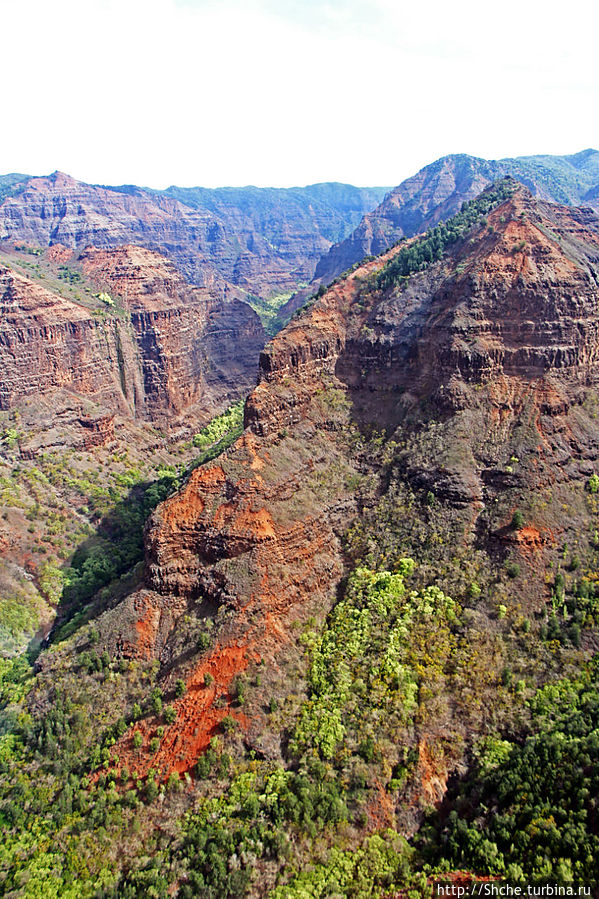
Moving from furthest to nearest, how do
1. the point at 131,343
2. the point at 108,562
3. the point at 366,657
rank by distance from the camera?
the point at 131,343
the point at 108,562
the point at 366,657

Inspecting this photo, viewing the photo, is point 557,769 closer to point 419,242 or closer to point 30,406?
point 419,242

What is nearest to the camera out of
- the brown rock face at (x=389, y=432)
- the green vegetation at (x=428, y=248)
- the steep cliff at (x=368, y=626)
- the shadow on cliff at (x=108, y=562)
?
the steep cliff at (x=368, y=626)

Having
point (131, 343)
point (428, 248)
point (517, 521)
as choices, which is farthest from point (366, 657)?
point (131, 343)

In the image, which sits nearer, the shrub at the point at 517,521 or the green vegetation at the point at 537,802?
the green vegetation at the point at 537,802

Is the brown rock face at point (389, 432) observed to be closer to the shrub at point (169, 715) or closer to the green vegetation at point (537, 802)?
the shrub at point (169, 715)

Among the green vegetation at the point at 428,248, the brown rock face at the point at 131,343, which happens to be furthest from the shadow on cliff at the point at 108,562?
the green vegetation at the point at 428,248

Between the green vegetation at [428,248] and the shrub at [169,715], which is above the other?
the green vegetation at [428,248]

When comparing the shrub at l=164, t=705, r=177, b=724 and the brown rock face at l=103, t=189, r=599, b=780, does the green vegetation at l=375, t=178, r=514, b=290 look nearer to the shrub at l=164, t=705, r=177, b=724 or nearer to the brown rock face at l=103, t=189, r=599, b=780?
the brown rock face at l=103, t=189, r=599, b=780

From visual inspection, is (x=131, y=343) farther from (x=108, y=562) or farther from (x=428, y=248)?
(x=428, y=248)
